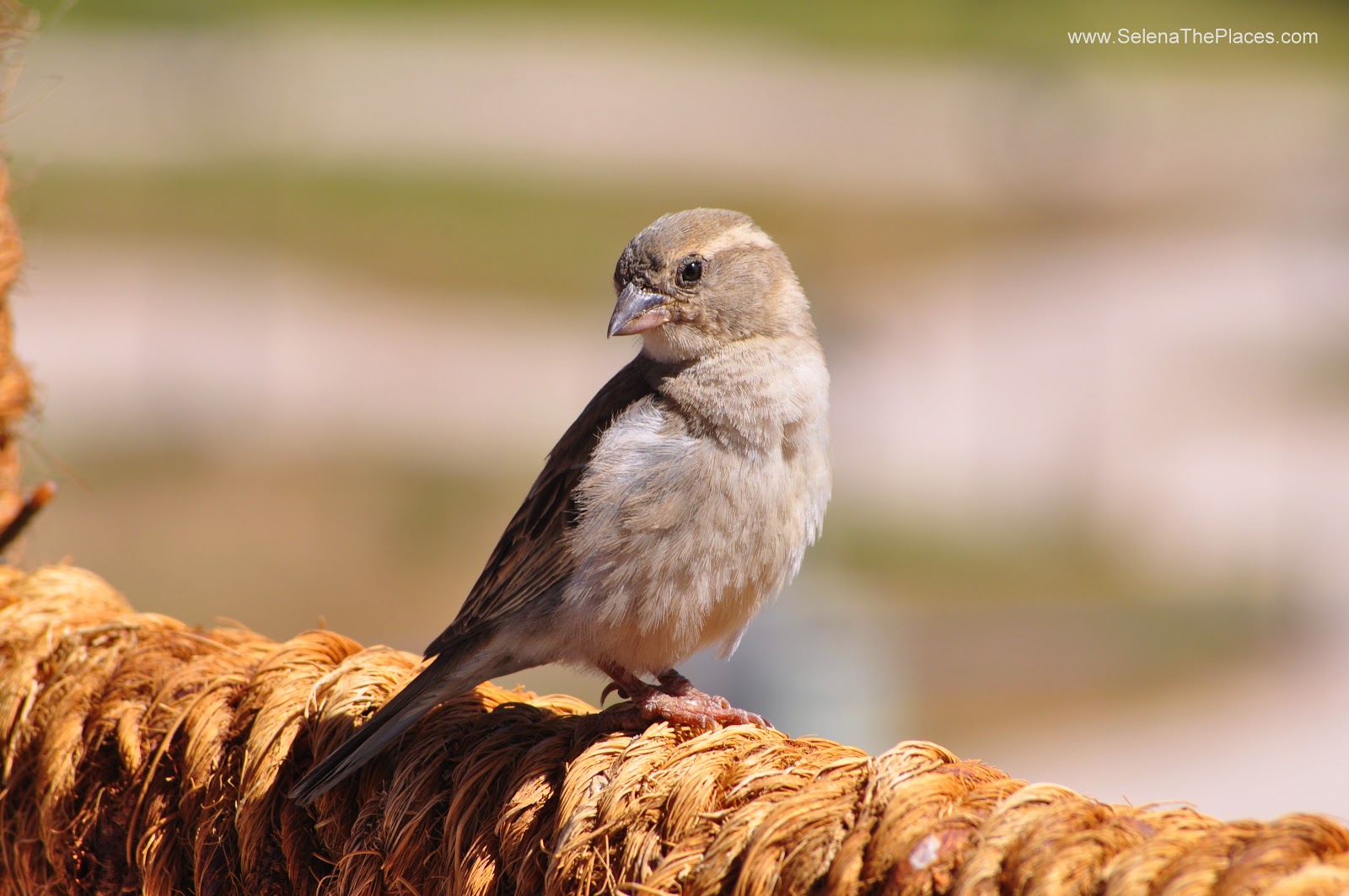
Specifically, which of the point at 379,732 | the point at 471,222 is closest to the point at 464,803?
the point at 379,732

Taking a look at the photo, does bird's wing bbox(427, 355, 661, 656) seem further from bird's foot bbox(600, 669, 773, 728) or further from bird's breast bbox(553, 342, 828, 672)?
bird's foot bbox(600, 669, 773, 728)

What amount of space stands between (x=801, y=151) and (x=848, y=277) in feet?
23.9

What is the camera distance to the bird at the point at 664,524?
3646 millimetres

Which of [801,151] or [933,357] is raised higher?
[801,151]

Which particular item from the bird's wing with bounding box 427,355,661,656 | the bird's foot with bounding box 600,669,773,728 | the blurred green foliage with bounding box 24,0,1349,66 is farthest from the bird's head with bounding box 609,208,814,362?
the blurred green foliage with bounding box 24,0,1349,66

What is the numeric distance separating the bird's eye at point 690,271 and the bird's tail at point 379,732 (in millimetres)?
1550

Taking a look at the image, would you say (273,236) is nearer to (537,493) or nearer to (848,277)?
(848,277)

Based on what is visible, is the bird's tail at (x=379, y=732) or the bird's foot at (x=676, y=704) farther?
the bird's foot at (x=676, y=704)

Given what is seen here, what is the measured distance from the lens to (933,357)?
2225cm

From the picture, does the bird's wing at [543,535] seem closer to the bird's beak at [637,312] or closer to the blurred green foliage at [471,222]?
the bird's beak at [637,312]

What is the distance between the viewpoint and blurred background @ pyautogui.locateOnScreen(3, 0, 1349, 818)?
12789 mm

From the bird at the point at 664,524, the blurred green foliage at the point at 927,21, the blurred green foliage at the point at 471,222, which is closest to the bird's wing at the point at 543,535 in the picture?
the bird at the point at 664,524

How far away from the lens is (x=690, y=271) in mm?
4230

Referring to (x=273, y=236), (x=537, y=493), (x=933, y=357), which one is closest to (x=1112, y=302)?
(x=933, y=357)
